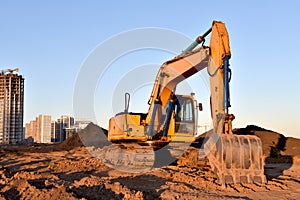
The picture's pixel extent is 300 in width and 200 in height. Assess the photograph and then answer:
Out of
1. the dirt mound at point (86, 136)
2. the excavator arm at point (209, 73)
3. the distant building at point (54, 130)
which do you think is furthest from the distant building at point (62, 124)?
the excavator arm at point (209, 73)

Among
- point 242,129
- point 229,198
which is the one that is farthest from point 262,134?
point 229,198

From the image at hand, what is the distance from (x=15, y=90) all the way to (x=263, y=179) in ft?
135

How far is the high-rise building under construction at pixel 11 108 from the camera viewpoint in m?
43.4

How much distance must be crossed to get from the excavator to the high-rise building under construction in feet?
107

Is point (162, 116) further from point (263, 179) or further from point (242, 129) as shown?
point (242, 129)

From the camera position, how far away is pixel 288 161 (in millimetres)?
17188

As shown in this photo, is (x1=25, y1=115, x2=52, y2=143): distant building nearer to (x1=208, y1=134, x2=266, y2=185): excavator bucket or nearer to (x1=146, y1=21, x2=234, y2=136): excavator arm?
(x1=146, y1=21, x2=234, y2=136): excavator arm

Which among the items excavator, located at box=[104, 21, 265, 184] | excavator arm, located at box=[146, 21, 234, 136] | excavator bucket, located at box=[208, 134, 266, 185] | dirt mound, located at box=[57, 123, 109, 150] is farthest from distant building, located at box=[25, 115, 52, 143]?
excavator bucket, located at box=[208, 134, 266, 185]

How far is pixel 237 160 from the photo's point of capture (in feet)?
26.1

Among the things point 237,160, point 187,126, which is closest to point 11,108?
point 187,126

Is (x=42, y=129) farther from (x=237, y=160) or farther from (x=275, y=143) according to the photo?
(x=237, y=160)

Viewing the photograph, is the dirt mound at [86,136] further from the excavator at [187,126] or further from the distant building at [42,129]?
the distant building at [42,129]

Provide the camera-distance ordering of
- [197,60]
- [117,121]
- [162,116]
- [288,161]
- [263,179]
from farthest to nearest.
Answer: [288,161]
[117,121]
[162,116]
[197,60]
[263,179]

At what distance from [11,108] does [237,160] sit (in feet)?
131
